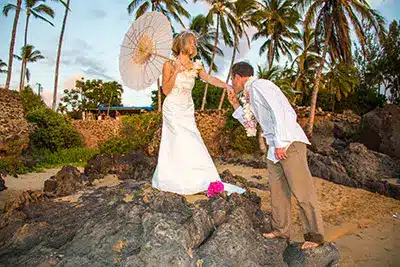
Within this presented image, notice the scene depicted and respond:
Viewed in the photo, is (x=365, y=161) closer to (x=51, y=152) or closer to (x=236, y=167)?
(x=236, y=167)

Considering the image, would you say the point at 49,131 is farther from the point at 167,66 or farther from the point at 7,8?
the point at 167,66

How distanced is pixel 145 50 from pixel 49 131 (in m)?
15.8

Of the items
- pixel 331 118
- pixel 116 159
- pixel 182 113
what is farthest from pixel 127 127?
pixel 182 113

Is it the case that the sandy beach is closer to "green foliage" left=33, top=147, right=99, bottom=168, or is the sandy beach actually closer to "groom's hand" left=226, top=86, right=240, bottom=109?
"groom's hand" left=226, top=86, right=240, bottom=109

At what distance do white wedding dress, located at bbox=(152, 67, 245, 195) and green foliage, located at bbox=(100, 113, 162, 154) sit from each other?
356 inches

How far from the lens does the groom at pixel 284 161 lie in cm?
355

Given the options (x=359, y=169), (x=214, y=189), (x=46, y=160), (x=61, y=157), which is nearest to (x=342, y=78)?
(x=359, y=169)

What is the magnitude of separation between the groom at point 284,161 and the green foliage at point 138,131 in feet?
34.6

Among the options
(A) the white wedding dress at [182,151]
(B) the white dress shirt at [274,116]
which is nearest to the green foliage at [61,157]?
(A) the white wedding dress at [182,151]

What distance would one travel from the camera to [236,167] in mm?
11773

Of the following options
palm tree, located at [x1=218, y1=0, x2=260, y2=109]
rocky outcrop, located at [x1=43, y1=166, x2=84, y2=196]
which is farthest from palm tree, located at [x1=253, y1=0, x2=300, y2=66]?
rocky outcrop, located at [x1=43, y1=166, x2=84, y2=196]

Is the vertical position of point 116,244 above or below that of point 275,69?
below

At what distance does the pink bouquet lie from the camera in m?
4.54

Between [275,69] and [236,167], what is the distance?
6.28 m
